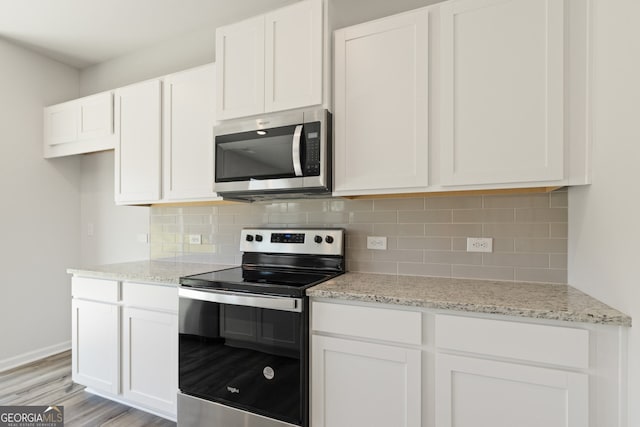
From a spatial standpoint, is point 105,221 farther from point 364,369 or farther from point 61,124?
point 364,369

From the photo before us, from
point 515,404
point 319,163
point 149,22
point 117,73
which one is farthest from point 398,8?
point 117,73

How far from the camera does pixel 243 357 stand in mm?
1735

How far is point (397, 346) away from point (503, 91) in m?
1.24

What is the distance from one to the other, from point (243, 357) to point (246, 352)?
4 cm

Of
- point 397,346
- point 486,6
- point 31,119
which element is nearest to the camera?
point 397,346

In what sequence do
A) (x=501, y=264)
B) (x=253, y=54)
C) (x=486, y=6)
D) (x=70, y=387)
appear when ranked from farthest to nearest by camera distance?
(x=70, y=387) → (x=253, y=54) → (x=501, y=264) → (x=486, y=6)

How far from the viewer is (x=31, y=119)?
303 cm

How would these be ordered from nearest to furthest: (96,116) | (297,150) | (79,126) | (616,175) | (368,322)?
1. (616,175)
2. (368,322)
3. (297,150)
4. (96,116)
5. (79,126)

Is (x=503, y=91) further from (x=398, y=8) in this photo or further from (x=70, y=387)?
(x=70, y=387)

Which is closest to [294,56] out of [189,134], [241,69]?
[241,69]

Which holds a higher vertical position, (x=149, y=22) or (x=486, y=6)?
(x=149, y=22)

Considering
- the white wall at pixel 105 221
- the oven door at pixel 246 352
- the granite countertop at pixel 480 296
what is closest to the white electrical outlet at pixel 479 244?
the granite countertop at pixel 480 296

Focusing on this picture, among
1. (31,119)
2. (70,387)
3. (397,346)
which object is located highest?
(31,119)

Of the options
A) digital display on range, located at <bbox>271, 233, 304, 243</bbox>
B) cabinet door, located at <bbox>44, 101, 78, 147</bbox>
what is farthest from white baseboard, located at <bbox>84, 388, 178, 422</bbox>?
cabinet door, located at <bbox>44, 101, 78, 147</bbox>
